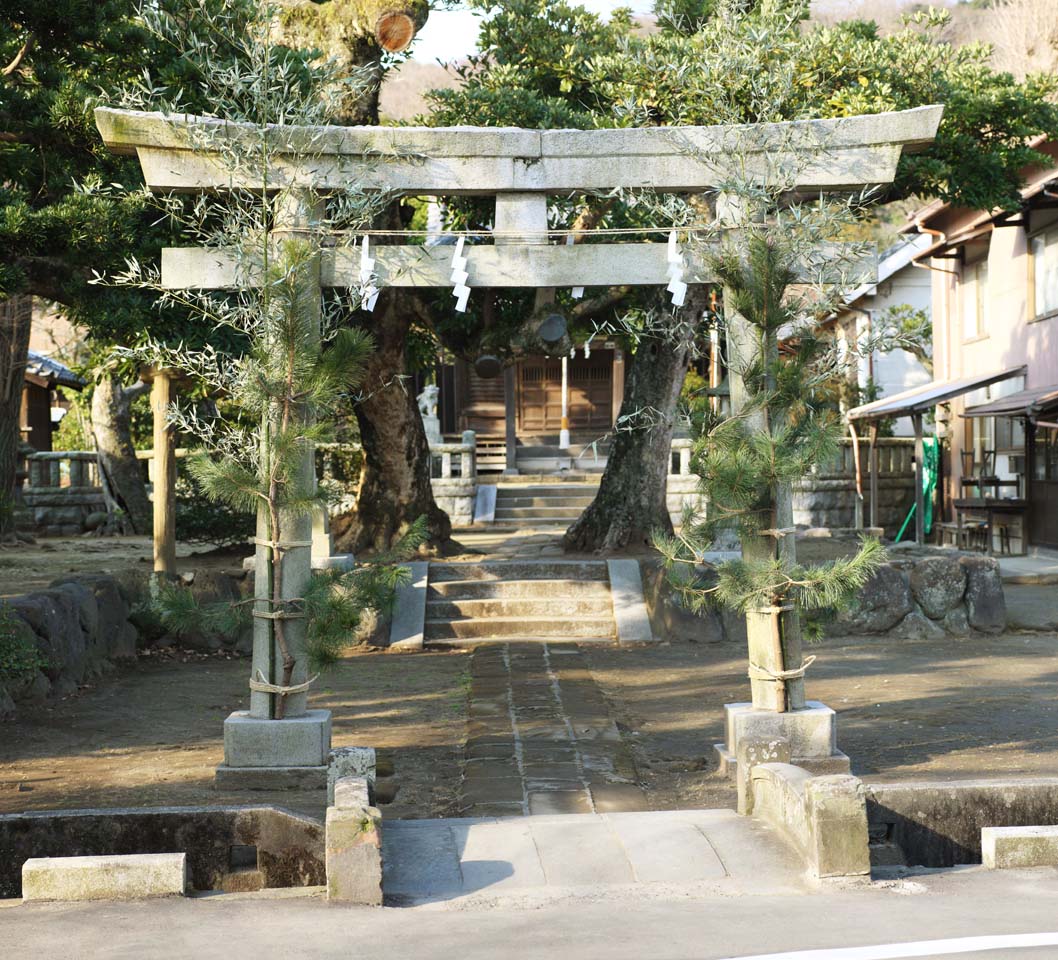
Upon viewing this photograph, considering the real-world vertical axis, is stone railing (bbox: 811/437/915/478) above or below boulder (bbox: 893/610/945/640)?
above

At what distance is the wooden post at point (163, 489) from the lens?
13172 millimetres

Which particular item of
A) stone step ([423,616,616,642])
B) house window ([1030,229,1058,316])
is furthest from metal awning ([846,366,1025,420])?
stone step ([423,616,616,642])

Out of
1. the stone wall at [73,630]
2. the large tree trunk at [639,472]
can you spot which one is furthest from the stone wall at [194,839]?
the large tree trunk at [639,472]

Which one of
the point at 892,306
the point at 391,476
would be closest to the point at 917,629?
the point at 391,476

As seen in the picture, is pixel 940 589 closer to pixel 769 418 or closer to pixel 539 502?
pixel 769 418

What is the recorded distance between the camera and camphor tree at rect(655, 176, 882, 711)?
24.6 ft

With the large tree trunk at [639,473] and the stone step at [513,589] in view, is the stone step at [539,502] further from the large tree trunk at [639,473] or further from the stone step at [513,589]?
the stone step at [513,589]

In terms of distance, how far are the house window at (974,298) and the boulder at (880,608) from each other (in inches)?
422

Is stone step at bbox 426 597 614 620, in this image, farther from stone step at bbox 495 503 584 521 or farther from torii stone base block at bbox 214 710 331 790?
stone step at bbox 495 503 584 521

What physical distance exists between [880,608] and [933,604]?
0.61m

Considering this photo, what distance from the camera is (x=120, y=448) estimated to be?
76.1 feet

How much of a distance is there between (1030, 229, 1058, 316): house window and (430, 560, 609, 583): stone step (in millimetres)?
9537

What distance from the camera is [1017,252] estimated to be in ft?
70.0

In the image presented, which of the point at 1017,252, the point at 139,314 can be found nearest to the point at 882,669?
the point at 139,314
